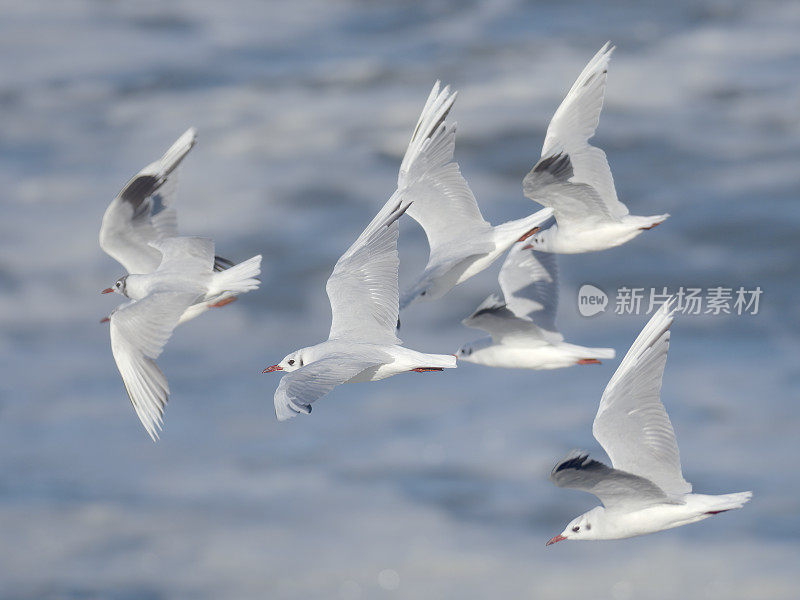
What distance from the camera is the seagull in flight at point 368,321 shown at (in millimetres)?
12312

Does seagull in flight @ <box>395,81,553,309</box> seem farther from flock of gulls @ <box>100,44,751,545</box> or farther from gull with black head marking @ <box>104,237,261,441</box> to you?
gull with black head marking @ <box>104,237,261,441</box>

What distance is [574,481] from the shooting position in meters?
10.7

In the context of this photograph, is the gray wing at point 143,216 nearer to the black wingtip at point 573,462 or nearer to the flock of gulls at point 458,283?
the flock of gulls at point 458,283

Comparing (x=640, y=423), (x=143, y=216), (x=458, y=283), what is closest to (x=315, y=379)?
(x=640, y=423)

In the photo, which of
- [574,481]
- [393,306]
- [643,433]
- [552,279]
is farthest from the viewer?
[552,279]

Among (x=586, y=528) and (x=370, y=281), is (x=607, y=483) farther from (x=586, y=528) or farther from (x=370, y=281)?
(x=370, y=281)

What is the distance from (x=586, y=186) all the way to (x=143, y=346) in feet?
15.4

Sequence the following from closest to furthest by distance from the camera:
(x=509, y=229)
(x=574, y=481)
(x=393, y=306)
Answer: (x=574, y=481)
(x=393, y=306)
(x=509, y=229)

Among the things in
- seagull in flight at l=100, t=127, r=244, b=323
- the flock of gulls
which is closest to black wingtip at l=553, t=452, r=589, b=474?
the flock of gulls

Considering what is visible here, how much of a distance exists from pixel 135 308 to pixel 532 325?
168 inches

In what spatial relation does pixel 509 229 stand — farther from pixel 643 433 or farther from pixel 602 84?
pixel 643 433

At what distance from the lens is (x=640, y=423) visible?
12086 mm

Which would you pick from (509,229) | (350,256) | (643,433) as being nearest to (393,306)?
(350,256)

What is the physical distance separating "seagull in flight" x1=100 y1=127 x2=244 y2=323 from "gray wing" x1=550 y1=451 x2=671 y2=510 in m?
5.28
